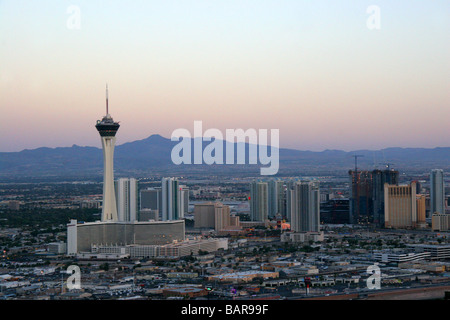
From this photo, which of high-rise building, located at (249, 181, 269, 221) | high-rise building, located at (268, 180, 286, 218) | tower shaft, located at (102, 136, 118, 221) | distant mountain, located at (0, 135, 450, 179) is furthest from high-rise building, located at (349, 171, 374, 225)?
tower shaft, located at (102, 136, 118, 221)

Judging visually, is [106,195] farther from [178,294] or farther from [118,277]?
[178,294]

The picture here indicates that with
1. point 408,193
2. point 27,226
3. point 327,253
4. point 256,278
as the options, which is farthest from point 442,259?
point 27,226

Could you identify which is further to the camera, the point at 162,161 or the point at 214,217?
the point at 162,161

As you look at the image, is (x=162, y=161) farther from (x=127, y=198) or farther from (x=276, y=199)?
(x=127, y=198)

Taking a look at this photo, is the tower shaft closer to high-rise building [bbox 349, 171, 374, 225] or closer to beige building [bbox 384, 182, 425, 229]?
beige building [bbox 384, 182, 425, 229]

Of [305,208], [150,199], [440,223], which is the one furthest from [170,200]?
[440,223]

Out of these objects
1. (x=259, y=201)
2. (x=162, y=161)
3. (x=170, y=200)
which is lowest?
(x=259, y=201)
